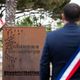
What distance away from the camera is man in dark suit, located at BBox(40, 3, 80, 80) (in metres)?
5.23

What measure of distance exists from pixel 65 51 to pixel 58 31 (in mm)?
226

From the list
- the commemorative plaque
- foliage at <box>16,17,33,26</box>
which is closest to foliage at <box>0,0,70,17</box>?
foliage at <box>16,17,33,26</box>

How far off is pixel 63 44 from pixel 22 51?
6386 millimetres

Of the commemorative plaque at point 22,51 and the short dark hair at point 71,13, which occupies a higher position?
the short dark hair at point 71,13

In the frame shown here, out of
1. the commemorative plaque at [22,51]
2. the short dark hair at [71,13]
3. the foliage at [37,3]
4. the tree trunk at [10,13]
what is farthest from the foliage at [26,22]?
the short dark hair at [71,13]

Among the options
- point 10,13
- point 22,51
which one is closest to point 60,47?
point 22,51

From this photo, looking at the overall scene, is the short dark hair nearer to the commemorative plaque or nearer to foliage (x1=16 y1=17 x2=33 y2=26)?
the commemorative plaque

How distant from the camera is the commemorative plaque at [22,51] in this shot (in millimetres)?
11484

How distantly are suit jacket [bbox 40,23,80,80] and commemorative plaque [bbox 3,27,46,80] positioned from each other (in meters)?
6.17

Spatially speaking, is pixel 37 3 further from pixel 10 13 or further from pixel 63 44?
pixel 63 44

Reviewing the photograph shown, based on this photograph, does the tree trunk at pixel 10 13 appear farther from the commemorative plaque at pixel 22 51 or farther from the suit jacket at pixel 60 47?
the suit jacket at pixel 60 47

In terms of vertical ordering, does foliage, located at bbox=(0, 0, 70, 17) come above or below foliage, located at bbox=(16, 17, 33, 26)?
above

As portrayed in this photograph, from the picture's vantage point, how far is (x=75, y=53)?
527 cm

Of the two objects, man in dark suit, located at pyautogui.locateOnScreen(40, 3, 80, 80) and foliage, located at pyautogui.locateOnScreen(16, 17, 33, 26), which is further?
foliage, located at pyautogui.locateOnScreen(16, 17, 33, 26)
